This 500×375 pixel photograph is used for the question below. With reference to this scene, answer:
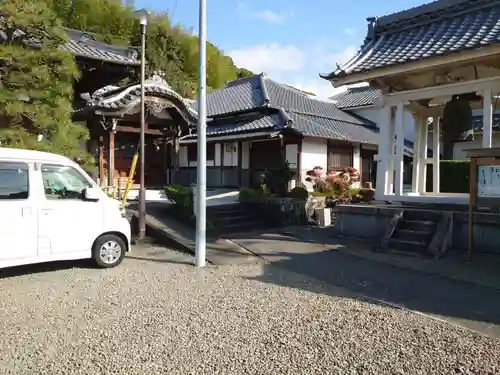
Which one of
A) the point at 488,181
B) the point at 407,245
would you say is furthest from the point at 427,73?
the point at 407,245

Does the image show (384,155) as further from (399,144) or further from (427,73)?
(427,73)

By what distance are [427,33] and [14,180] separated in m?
8.50

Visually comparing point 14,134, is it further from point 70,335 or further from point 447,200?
point 447,200

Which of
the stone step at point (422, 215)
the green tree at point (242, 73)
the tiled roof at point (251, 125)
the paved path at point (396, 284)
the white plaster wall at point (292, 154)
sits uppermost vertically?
the green tree at point (242, 73)

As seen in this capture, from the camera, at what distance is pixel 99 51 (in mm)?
12750

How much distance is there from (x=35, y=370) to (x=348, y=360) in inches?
101

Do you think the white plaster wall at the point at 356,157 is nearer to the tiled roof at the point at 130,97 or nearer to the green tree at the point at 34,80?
the tiled roof at the point at 130,97

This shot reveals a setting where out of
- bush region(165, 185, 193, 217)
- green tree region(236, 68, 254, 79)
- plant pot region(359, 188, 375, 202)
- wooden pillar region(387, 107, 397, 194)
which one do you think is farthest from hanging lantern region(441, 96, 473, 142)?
green tree region(236, 68, 254, 79)

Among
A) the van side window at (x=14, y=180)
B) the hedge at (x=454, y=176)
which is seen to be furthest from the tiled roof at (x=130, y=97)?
the hedge at (x=454, y=176)

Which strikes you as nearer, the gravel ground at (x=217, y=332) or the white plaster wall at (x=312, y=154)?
the gravel ground at (x=217, y=332)

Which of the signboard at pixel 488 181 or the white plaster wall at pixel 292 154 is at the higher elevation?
the white plaster wall at pixel 292 154

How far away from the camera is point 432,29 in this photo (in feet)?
28.9

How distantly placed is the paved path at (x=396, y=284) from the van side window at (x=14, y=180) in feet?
13.7

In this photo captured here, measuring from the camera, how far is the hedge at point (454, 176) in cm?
1745
